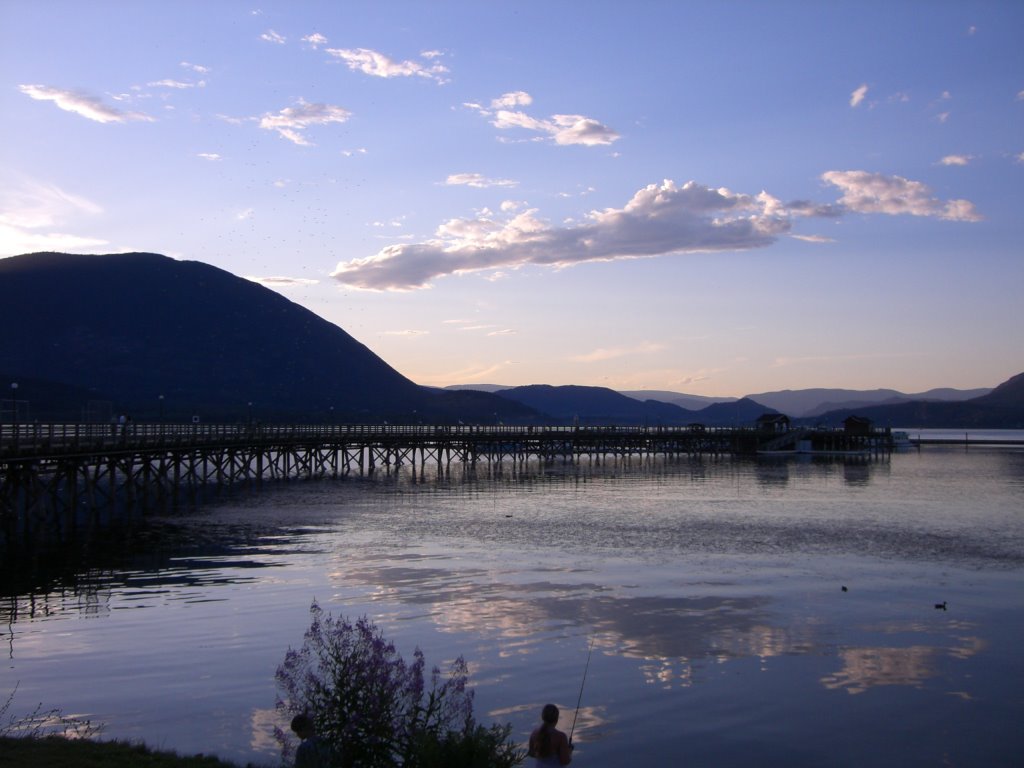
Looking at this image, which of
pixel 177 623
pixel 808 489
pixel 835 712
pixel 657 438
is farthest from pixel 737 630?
pixel 657 438

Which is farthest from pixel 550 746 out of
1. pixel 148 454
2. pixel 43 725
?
pixel 148 454

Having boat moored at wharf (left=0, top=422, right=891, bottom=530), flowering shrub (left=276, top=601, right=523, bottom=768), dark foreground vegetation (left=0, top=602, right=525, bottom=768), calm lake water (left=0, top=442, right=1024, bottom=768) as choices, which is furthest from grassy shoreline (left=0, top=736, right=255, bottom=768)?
boat moored at wharf (left=0, top=422, right=891, bottom=530)

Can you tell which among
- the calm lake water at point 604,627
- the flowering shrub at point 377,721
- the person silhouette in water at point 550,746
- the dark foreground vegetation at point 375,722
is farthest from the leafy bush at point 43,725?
the person silhouette in water at point 550,746

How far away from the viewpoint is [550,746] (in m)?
9.50

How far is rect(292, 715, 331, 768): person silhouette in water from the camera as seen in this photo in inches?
355

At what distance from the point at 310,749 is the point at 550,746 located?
2.53m

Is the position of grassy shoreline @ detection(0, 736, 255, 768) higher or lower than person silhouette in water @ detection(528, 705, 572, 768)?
lower

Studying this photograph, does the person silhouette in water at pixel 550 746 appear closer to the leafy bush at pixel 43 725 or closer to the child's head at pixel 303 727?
the child's head at pixel 303 727

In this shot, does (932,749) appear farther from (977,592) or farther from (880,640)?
(977,592)

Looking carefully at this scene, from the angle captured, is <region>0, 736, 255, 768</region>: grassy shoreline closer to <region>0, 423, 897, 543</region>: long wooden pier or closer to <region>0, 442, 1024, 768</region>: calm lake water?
<region>0, 442, 1024, 768</region>: calm lake water

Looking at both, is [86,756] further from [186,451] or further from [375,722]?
[186,451]

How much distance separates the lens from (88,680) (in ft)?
51.1

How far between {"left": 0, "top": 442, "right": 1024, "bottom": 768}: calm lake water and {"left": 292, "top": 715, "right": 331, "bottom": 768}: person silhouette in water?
3430mm

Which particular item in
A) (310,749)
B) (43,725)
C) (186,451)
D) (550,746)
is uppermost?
(186,451)
